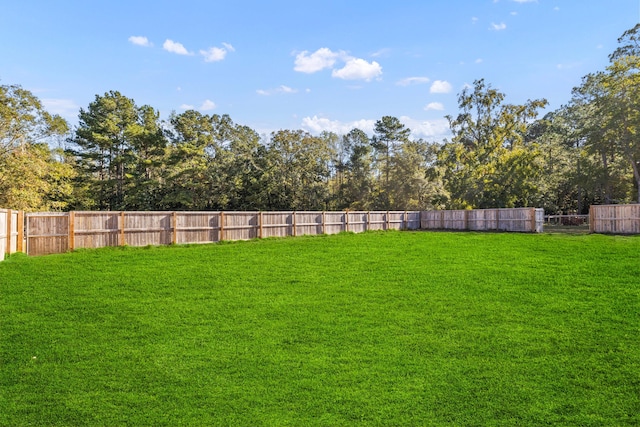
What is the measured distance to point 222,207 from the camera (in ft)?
135

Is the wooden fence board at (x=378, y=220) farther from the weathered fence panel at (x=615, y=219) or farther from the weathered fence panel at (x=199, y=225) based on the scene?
the weathered fence panel at (x=615, y=219)

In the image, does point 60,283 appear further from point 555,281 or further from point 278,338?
point 555,281

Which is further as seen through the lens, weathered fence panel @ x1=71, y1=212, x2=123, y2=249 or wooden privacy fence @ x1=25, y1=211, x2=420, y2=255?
weathered fence panel @ x1=71, y1=212, x2=123, y2=249

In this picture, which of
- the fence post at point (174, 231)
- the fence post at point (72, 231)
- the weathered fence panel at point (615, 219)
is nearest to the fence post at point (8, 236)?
the fence post at point (72, 231)

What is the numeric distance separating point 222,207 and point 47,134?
1882 centimetres

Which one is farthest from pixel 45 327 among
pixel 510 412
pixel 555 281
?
pixel 555 281

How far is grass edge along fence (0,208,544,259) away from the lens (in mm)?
14367

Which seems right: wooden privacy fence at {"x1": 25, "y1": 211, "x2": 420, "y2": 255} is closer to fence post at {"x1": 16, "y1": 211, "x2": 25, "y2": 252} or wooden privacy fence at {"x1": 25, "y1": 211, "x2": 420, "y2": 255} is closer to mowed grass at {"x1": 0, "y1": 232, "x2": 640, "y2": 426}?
fence post at {"x1": 16, "y1": 211, "x2": 25, "y2": 252}

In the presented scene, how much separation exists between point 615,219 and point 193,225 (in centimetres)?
2006

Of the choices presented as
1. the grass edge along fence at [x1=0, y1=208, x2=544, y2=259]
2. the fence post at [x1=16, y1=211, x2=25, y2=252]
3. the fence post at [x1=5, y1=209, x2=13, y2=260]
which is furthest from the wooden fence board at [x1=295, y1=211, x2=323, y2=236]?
the fence post at [x1=5, y1=209, x2=13, y2=260]

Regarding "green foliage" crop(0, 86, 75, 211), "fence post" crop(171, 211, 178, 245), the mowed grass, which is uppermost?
"green foliage" crop(0, 86, 75, 211)

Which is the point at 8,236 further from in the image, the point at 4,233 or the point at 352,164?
the point at 352,164

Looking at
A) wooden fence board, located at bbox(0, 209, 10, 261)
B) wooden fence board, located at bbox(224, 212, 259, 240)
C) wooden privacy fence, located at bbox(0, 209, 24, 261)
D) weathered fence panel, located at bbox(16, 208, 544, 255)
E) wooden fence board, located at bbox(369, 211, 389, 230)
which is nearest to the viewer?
wooden fence board, located at bbox(0, 209, 10, 261)

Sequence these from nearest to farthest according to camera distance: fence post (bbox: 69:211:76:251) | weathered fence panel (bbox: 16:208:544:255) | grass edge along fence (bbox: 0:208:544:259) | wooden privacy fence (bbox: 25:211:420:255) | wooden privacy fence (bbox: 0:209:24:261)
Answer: wooden privacy fence (bbox: 0:209:24:261)
grass edge along fence (bbox: 0:208:544:259)
weathered fence panel (bbox: 16:208:544:255)
wooden privacy fence (bbox: 25:211:420:255)
fence post (bbox: 69:211:76:251)
